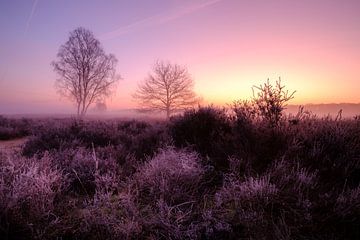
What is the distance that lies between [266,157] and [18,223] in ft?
11.8

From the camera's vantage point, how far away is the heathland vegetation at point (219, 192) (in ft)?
11.6

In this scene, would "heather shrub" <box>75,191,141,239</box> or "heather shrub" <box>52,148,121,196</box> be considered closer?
"heather shrub" <box>75,191,141,239</box>

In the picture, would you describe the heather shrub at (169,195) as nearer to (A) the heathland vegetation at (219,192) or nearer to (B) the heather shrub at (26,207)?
(A) the heathland vegetation at (219,192)

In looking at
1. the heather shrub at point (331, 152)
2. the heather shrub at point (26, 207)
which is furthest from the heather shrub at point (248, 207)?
the heather shrub at point (26, 207)

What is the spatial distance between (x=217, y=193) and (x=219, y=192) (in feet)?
0.75

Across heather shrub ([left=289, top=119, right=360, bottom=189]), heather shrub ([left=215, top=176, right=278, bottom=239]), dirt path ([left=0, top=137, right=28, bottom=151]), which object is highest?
heather shrub ([left=289, top=119, right=360, bottom=189])

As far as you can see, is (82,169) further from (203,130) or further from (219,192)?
(203,130)

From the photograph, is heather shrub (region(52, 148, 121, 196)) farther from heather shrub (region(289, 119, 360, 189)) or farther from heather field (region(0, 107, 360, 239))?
heather shrub (region(289, 119, 360, 189))

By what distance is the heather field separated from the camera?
352 cm

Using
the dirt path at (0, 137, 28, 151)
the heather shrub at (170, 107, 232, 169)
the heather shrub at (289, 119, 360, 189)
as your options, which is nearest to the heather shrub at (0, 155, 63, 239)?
the heather shrub at (170, 107, 232, 169)

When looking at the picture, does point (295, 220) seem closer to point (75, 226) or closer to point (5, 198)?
point (75, 226)

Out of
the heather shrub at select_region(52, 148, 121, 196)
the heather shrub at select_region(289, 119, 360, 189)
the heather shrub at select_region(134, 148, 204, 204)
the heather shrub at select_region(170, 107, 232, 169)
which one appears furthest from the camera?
the heather shrub at select_region(170, 107, 232, 169)

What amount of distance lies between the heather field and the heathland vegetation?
0.5 inches

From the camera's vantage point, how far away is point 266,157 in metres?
5.25
